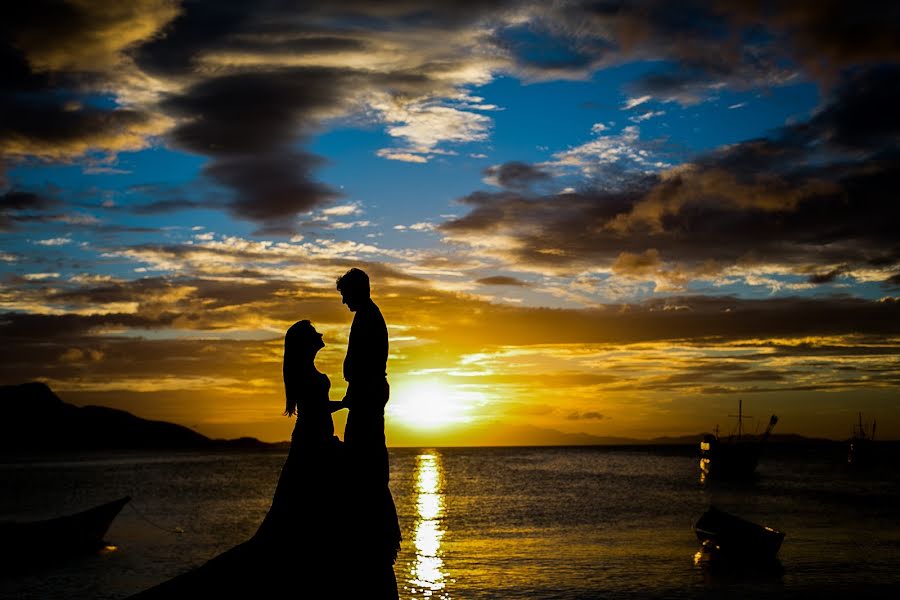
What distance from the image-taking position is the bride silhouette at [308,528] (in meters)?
7.31

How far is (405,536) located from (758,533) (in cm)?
1849

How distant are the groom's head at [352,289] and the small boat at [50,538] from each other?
29099 mm

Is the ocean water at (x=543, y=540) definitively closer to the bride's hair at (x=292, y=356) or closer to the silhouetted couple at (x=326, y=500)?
the silhouetted couple at (x=326, y=500)

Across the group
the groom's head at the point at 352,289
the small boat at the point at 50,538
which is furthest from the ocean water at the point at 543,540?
the groom's head at the point at 352,289

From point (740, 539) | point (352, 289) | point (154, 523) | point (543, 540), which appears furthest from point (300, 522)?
point (154, 523)

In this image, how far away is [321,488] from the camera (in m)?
7.64

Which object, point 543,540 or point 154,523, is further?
point 154,523

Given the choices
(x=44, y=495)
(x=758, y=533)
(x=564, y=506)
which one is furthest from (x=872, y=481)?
(x=44, y=495)

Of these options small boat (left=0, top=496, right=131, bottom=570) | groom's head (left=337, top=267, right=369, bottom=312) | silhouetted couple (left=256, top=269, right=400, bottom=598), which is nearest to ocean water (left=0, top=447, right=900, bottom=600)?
silhouetted couple (left=256, top=269, right=400, bottom=598)

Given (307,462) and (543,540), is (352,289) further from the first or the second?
(543,540)

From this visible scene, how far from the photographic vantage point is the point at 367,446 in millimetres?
7871

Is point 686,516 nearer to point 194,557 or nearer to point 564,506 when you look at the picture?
point 564,506

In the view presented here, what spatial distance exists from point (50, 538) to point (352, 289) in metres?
30.5

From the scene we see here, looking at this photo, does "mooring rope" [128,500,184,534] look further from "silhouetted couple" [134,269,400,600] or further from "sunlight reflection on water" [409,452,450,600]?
"silhouetted couple" [134,269,400,600]
